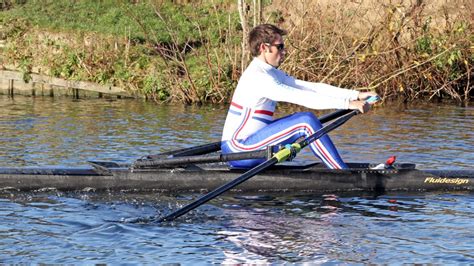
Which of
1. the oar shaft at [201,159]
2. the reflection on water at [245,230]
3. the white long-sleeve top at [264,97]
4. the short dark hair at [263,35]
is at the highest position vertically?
the short dark hair at [263,35]

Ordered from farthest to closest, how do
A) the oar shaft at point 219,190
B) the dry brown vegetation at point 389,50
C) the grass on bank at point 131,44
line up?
the grass on bank at point 131,44, the dry brown vegetation at point 389,50, the oar shaft at point 219,190

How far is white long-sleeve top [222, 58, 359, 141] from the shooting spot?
10469mm

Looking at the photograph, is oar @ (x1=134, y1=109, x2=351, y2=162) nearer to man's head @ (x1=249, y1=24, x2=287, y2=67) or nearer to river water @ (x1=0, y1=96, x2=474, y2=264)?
river water @ (x1=0, y1=96, x2=474, y2=264)

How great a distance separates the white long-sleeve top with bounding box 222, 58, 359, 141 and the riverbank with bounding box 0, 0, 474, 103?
752cm

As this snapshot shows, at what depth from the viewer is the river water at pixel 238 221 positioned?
27.7ft

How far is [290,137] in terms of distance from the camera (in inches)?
422

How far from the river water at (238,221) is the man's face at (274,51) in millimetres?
1477

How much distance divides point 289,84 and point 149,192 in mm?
1951

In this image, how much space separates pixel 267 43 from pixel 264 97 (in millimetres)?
576

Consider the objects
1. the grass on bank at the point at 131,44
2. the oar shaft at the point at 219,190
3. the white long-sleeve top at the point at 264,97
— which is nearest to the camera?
the oar shaft at the point at 219,190

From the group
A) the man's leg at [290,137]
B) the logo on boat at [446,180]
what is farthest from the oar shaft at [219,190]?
the logo on boat at [446,180]

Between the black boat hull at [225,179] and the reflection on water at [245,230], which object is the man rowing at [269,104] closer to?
the black boat hull at [225,179]

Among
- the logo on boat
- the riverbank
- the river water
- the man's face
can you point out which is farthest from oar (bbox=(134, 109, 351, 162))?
the riverbank

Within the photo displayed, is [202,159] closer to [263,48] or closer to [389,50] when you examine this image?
[263,48]
